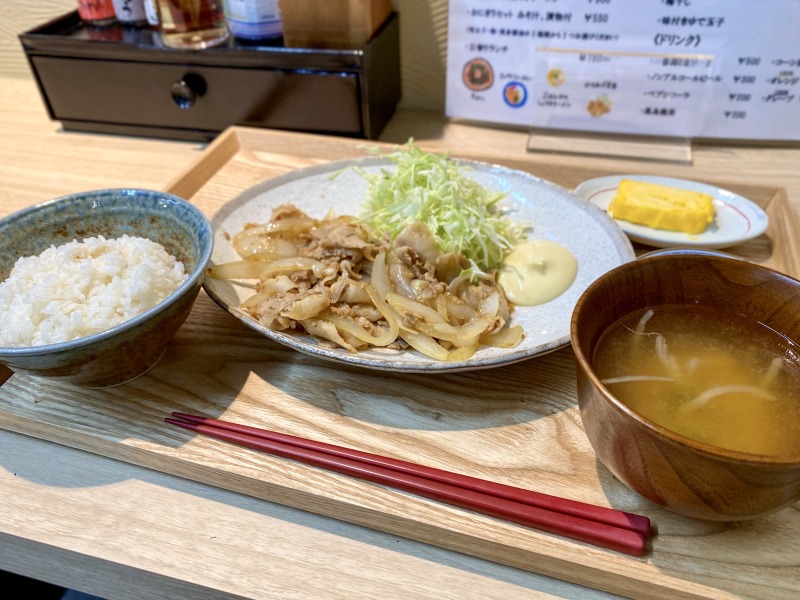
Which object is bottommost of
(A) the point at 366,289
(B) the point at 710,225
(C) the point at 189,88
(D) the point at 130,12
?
(B) the point at 710,225

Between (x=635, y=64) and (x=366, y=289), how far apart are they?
1.28m

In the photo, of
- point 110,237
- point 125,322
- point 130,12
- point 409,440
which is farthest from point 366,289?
point 130,12

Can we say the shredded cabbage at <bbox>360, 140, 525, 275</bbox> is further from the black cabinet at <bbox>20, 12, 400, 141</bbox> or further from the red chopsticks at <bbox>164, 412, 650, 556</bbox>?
the red chopsticks at <bbox>164, 412, 650, 556</bbox>

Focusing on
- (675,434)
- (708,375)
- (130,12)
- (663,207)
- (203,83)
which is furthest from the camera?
(130,12)

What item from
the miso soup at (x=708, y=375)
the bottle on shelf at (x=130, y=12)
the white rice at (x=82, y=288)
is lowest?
the miso soup at (x=708, y=375)

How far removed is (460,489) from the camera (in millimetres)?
1029

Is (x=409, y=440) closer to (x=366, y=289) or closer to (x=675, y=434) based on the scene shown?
(x=366, y=289)

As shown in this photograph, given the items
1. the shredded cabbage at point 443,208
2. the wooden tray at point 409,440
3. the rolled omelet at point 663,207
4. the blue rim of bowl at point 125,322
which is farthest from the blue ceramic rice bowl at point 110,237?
the rolled omelet at point 663,207

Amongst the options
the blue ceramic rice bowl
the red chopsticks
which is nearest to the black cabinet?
the blue ceramic rice bowl

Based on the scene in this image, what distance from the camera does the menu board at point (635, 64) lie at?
1.88m

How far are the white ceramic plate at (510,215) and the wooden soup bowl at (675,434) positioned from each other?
180 mm

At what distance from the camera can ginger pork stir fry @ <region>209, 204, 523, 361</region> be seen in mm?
1272

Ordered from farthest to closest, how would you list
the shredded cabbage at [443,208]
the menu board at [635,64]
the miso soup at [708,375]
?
the menu board at [635,64]
the shredded cabbage at [443,208]
the miso soup at [708,375]

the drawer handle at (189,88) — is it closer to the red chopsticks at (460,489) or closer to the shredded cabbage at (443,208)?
the shredded cabbage at (443,208)
